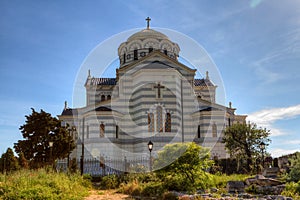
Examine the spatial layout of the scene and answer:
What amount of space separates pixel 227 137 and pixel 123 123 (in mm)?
9935

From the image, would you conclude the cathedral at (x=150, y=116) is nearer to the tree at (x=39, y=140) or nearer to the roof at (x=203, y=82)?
the tree at (x=39, y=140)

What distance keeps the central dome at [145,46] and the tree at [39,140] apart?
46.3 feet

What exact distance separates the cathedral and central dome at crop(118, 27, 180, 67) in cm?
354

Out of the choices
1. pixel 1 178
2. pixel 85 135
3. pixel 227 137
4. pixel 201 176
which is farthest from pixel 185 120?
pixel 1 178

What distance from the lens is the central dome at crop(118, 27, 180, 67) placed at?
37.4 metres

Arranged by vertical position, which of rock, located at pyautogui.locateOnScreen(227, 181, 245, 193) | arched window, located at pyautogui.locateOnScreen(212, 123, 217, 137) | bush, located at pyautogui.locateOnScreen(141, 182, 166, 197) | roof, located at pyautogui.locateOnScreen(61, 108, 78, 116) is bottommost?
bush, located at pyautogui.locateOnScreen(141, 182, 166, 197)

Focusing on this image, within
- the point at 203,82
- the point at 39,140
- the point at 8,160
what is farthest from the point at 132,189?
the point at 203,82

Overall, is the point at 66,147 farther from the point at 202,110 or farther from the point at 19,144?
the point at 202,110

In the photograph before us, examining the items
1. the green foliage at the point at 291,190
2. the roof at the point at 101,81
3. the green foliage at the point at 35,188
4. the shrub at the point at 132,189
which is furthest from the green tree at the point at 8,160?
the green foliage at the point at 291,190

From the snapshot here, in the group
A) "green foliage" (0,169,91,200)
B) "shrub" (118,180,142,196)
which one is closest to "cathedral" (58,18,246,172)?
"shrub" (118,180,142,196)

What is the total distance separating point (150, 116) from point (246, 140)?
8915 mm

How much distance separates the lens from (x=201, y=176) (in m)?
15.3

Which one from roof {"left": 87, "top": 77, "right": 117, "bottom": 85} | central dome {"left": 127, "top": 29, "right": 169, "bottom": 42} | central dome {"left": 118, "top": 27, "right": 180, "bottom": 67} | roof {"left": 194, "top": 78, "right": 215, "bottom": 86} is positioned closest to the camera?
central dome {"left": 118, "top": 27, "right": 180, "bottom": 67}

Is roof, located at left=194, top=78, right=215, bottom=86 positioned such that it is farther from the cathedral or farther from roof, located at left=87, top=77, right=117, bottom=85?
roof, located at left=87, top=77, right=117, bottom=85
